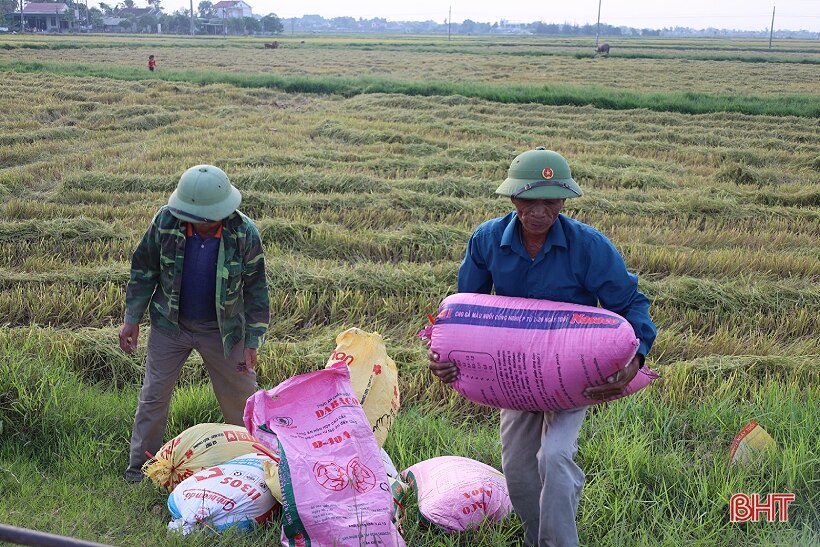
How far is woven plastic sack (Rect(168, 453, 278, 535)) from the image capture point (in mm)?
2771

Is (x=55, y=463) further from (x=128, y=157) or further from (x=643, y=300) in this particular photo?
(x=128, y=157)

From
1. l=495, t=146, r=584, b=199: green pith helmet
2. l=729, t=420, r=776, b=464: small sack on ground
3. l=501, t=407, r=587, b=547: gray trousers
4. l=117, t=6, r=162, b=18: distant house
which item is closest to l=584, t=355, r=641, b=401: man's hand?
l=501, t=407, r=587, b=547: gray trousers

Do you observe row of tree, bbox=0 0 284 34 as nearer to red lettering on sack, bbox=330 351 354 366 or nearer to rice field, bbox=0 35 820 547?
rice field, bbox=0 35 820 547

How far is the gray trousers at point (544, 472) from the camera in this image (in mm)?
2426

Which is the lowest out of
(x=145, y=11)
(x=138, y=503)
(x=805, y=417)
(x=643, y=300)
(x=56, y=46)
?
(x=138, y=503)

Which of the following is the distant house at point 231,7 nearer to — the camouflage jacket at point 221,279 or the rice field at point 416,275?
the rice field at point 416,275

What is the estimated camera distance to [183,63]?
3362 centimetres

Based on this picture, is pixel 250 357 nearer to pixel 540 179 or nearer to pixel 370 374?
pixel 370 374

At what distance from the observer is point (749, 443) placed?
323cm

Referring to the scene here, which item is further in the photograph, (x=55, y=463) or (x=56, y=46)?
(x=56, y=46)

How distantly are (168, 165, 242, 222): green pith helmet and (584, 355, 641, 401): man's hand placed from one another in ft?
5.04

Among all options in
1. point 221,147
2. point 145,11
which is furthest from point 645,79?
point 145,11

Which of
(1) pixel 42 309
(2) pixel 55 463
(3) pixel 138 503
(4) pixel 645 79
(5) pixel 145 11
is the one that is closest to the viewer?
(3) pixel 138 503

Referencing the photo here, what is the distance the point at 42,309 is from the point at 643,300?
13.5 feet
